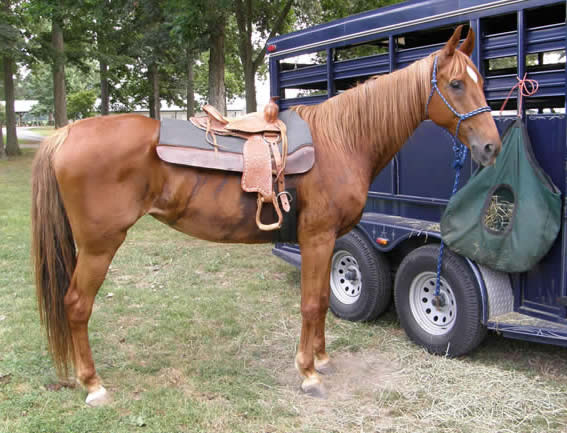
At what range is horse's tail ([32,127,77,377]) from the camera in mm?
3176

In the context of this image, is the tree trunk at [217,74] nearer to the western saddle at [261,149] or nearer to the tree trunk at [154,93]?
the western saddle at [261,149]

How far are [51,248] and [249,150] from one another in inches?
53.9

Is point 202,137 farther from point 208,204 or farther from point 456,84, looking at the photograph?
point 456,84

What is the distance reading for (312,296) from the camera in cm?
335

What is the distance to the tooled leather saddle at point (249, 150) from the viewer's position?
10.3ft

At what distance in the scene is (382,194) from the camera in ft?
14.9

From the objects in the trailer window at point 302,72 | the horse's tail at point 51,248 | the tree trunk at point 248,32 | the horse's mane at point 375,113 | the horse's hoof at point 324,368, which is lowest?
the horse's hoof at point 324,368

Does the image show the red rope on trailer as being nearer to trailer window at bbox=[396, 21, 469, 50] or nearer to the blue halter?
the blue halter

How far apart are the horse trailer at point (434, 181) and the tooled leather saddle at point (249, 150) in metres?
0.44

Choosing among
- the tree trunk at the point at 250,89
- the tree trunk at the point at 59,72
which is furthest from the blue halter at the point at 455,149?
the tree trunk at the point at 59,72

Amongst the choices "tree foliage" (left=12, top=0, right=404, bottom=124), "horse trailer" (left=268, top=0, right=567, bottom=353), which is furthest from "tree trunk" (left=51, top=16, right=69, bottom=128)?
"horse trailer" (left=268, top=0, right=567, bottom=353)

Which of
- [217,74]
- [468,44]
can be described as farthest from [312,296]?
[217,74]

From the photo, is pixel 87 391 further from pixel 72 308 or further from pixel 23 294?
pixel 23 294

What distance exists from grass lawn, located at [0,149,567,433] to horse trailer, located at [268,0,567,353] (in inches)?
13.6
